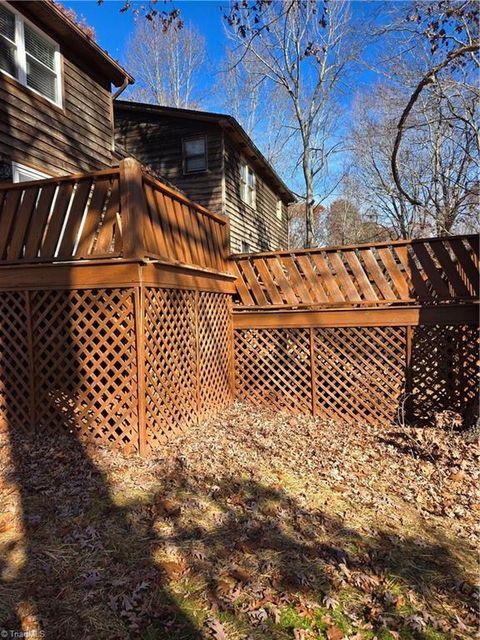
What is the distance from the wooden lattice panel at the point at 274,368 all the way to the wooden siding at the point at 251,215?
25.7 feet

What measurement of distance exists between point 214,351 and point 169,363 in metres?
1.25

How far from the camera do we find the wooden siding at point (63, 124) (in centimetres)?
691

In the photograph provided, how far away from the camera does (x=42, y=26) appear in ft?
25.4

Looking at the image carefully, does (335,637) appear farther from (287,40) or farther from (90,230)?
(287,40)

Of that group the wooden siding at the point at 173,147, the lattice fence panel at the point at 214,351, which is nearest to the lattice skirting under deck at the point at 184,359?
the lattice fence panel at the point at 214,351

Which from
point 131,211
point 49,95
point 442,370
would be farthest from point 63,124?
point 442,370

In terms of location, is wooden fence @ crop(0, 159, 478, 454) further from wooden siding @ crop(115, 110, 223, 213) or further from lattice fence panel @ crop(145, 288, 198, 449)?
wooden siding @ crop(115, 110, 223, 213)

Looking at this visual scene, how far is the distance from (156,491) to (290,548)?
1.29m

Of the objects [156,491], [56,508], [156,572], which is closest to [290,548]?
[156,572]

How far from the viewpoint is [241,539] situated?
9.95 feet

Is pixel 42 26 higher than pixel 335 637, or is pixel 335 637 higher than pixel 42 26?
pixel 42 26

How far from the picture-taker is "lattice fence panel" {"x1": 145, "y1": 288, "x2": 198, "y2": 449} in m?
4.43

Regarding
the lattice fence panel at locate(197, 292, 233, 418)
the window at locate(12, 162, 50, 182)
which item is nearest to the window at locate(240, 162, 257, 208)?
the window at locate(12, 162, 50, 182)

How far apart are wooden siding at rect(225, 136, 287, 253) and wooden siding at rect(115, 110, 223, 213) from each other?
40 cm
